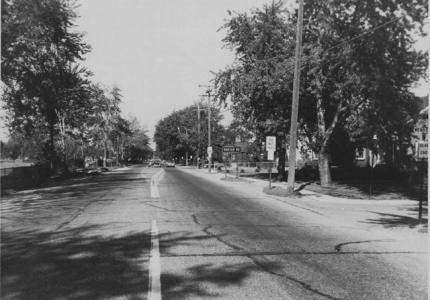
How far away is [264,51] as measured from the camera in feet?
94.1

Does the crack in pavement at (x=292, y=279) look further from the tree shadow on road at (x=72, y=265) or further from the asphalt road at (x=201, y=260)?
the tree shadow on road at (x=72, y=265)

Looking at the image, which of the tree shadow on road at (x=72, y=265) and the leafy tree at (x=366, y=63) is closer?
the tree shadow on road at (x=72, y=265)

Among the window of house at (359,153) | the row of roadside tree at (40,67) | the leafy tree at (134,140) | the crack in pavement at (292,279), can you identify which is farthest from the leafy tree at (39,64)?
the leafy tree at (134,140)

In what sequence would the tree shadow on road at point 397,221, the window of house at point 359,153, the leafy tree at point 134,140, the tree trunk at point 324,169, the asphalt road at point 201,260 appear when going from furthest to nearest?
the leafy tree at point 134,140 < the window of house at point 359,153 < the tree trunk at point 324,169 < the tree shadow on road at point 397,221 < the asphalt road at point 201,260

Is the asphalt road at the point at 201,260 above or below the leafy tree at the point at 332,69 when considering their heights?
below

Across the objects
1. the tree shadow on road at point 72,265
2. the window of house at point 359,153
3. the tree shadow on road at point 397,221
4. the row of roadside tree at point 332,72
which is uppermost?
the row of roadside tree at point 332,72

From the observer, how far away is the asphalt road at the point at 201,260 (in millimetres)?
5512

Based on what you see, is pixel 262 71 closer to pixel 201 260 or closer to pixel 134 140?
pixel 201 260

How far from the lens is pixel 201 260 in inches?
275

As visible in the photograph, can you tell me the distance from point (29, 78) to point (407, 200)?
21.2 m

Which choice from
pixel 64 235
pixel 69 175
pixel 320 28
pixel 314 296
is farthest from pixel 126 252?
pixel 69 175

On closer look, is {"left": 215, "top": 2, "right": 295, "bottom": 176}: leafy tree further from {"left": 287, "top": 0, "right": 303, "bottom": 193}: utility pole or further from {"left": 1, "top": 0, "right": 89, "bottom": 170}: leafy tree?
{"left": 1, "top": 0, "right": 89, "bottom": 170}: leafy tree

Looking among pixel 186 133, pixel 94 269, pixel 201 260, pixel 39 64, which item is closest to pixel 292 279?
pixel 201 260

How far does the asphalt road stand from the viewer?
551 cm
